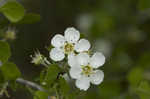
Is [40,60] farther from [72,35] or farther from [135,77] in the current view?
[135,77]

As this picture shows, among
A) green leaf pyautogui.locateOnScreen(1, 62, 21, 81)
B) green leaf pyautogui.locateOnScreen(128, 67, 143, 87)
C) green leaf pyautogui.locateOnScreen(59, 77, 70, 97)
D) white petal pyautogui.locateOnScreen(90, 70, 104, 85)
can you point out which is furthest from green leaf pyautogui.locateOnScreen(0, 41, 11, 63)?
green leaf pyautogui.locateOnScreen(128, 67, 143, 87)

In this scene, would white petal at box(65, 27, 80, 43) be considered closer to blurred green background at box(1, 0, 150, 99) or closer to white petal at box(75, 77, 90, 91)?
white petal at box(75, 77, 90, 91)

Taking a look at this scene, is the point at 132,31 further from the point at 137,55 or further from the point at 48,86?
the point at 48,86

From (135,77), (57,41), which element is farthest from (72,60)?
(135,77)

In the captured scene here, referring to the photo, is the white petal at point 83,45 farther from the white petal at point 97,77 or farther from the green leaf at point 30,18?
the green leaf at point 30,18

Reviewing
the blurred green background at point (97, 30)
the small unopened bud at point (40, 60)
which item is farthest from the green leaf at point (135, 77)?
the small unopened bud at point (40, 60)

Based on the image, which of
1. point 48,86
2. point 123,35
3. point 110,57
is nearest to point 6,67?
point 48,86

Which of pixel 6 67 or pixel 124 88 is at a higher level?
pixel 6 67
